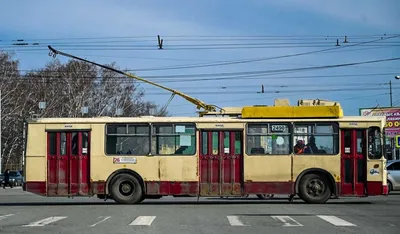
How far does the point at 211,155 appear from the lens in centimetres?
2119

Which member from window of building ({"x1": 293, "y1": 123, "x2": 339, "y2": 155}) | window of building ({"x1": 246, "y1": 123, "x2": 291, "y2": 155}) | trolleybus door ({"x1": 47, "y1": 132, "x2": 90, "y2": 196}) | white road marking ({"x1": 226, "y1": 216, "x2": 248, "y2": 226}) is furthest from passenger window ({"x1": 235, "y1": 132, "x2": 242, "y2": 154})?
white road marking ({"x1": 226, "y1": 216, "x2": 248, "y2": 226})

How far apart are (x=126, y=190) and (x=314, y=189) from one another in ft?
20.7

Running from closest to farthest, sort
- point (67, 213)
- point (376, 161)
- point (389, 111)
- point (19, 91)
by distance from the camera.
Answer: point (67, 213)
point (376, 161)
point (389, 111)
point (19, 91)

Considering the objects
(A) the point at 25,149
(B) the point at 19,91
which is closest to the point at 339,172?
(A) the point at 25,149

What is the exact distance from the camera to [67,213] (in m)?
17.7

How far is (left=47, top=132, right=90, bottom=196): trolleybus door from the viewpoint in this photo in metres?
→ 21.2

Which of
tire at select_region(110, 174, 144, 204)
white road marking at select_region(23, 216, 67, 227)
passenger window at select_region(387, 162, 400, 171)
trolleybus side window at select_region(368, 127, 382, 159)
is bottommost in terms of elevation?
white road marking at select_region(23, 216, 67, 227)

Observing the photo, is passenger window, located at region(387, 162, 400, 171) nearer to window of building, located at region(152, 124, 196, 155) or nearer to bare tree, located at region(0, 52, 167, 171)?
window of building, located at region(152, 124, 196, 155)

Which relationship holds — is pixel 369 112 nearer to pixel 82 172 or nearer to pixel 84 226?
pixel 82 172

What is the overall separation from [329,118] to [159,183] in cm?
612

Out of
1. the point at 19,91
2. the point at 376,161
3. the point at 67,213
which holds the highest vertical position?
the point at 19,91

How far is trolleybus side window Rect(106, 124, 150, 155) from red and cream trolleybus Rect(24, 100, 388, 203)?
0.11 feet

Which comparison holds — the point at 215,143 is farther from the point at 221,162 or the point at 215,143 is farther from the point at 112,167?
the point at 112,167

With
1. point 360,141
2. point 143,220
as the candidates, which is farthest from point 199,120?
point 143,220
